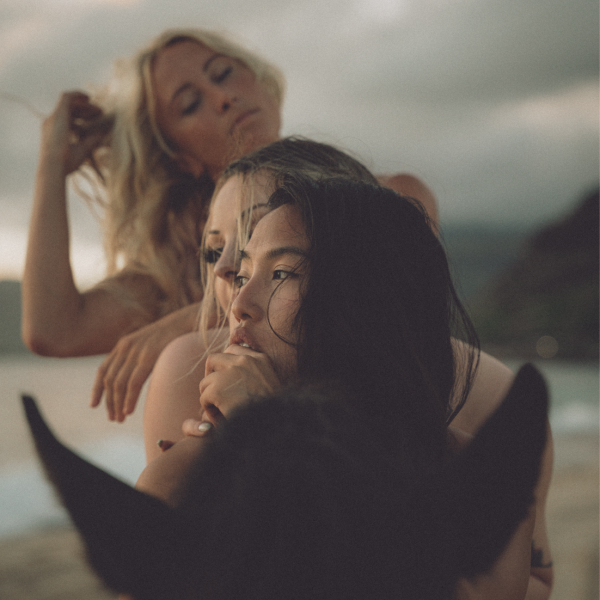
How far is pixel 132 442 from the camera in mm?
8195

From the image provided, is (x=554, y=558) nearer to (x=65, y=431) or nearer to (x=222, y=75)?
(x=222, y=75)

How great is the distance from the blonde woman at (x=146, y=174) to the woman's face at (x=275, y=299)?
70 centimetres

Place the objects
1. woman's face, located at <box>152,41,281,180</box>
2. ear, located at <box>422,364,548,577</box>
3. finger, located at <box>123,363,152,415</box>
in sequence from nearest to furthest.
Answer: ear, located at <box>422,364,548,577</box>
finger, located at <box>123,363,152,415</box>
woman's face, located at <box>152,41,281,180</box>

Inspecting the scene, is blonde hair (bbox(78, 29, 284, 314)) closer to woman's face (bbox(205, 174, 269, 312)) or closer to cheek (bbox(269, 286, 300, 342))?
woman's face (bbox(205, 174, 269, 312))

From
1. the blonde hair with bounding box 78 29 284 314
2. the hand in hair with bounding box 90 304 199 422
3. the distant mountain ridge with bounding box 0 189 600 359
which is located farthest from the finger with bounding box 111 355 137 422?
the distant mountain ridge with bounding box 0 189 600 359

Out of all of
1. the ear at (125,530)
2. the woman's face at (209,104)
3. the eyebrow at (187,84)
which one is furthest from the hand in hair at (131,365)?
the eyebrow at (187,84)

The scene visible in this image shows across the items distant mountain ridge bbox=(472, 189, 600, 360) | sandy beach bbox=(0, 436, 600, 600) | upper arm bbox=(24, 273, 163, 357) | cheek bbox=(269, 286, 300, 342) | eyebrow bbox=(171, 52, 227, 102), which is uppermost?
eyebrow bbox=(171, 52, 227, 102)

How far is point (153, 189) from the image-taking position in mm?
2141

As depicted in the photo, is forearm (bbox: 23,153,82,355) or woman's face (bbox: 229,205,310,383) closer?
woman's face (bbox: 229,205,310,383)

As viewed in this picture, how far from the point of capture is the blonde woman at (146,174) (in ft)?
6.04

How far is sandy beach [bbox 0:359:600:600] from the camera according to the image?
10.6ft

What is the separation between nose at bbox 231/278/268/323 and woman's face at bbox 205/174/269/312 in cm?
19

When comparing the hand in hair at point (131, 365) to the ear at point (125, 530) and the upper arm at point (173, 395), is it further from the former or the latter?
the ear at point (125, 530)

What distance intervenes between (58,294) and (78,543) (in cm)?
132
